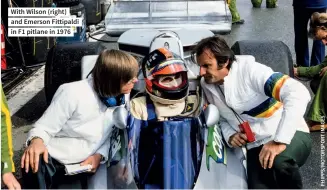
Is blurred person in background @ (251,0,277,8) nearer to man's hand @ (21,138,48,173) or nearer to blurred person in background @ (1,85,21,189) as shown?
man's hand @ (21,138,48,173)

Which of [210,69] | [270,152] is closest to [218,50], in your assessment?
[210,69]

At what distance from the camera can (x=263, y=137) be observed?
3.54m

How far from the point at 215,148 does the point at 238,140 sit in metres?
0.29

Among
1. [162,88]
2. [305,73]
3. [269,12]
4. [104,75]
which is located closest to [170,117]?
[162,88]

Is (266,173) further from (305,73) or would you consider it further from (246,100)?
(305,73)

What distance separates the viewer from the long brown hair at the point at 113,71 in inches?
131

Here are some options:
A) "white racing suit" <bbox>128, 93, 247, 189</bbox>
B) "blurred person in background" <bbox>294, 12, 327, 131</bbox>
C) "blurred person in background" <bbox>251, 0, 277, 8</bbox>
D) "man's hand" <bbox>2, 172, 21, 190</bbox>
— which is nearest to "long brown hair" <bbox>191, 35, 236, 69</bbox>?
"white racing suit" <bbox>128, 93, 247, 189</bbox>

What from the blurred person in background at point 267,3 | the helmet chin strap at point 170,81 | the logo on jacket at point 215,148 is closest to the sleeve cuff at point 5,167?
the helmet chin strap at point 170,81

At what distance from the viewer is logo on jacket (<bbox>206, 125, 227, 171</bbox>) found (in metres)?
3.19

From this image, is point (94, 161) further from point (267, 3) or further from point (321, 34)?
point (267, 3)

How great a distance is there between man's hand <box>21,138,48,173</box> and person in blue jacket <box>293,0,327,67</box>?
4.05 m

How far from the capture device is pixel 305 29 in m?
6.59

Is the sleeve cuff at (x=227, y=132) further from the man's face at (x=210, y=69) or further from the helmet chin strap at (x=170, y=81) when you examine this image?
the helmet chin strap at (x=170, y=81)

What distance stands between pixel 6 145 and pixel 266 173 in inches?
54.3
